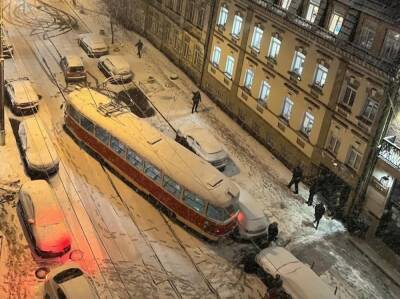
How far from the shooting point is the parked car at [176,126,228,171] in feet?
104

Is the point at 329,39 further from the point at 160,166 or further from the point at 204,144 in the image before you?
the point at 160,166

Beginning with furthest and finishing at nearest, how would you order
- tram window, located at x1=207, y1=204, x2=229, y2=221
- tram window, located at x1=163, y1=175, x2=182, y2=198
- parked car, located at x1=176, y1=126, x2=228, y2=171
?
1. parked car, located at x1=176, y1=126, x2=228, y2=171
2. tram window, located at x1=163, y1=175, x2=182, y2=198
3. tram window, located at x1=207, y1=204, x2=229, y2=221

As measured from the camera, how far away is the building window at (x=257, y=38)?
33.8m

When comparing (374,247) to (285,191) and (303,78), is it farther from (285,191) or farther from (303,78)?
(303,78)

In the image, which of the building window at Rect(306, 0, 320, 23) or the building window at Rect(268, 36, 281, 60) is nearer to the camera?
the building window at Rect(306, 0, 320, 23)

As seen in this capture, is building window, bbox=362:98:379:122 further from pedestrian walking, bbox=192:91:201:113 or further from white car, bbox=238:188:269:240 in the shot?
pedestrian walking, bbox=192:91:201:113

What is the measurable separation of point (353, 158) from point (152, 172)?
36.9 ft

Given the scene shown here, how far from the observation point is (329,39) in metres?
28.0

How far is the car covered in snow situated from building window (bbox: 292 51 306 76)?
11.7 m

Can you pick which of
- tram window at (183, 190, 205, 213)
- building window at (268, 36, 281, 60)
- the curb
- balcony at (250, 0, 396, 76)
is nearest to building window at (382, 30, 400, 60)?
balcony at (250, 0, 396, 76)

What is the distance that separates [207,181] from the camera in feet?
85.3

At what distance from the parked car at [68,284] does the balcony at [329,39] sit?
17.3 metres

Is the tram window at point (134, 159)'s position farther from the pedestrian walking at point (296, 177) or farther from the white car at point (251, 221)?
the pedestrian walking at point (296, 177)

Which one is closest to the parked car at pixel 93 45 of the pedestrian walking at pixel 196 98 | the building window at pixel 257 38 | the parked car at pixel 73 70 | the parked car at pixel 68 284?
the parked car at pixel 73 70
